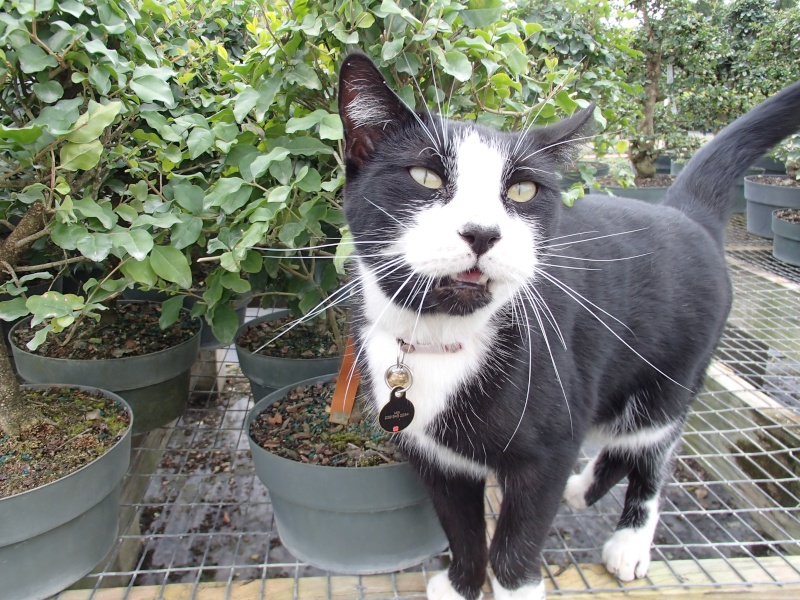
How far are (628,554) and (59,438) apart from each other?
1106mm

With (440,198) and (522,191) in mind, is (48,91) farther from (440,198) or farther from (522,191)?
(522,191)

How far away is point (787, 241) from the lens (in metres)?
2.75

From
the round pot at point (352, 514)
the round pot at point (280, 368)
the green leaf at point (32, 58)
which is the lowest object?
the round pot at point (352, 514)

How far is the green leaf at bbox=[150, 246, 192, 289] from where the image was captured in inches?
37.2

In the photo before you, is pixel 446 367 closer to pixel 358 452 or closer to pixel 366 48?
pixel 358 452

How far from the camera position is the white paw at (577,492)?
1312mm

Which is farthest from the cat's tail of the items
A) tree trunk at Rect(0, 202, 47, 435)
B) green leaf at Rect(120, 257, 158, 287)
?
tree trunk at Rect(0, 202, 47, 435)

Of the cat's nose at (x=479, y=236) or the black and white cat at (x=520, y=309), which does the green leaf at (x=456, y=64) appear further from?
the cat's nose at (x=479, y=236)

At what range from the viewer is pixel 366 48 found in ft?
3.03

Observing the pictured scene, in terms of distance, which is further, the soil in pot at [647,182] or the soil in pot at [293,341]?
the soil in pot at [647,182]

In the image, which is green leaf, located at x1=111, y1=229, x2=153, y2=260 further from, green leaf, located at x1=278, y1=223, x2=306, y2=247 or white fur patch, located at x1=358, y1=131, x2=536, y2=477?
white fur patch, located at x1=358, y1=131, x2=536, y2=477

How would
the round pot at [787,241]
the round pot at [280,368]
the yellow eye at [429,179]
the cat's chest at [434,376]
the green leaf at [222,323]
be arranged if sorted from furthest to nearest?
the round pot at [787,241] → the round pot at [280,368] → the green leaf at [222,323] → the cat's chest at [434,376] → the yellow eye at [429,179]

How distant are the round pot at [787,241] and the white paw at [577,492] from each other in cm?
211

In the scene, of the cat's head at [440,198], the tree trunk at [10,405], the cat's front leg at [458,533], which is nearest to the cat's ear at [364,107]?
A: the cat's head at [440,198]
